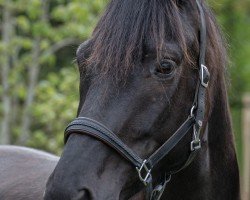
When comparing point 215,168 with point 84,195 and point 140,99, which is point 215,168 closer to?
point 140,99

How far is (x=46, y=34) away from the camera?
23.7 feet

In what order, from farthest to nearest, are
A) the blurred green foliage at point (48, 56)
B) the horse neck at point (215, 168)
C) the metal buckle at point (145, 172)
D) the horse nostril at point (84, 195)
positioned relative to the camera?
1. the blurred green foliage at point (48, 56)
2. the horse neck at point (215, 168)
3. the metal buckle at point (145, 172)
4. the horse nostril at point (84, 195)

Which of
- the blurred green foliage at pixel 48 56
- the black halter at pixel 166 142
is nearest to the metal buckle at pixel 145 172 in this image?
the black halter at pixel 166 142

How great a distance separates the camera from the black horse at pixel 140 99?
9.06 ft

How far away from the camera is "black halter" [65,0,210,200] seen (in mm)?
2783

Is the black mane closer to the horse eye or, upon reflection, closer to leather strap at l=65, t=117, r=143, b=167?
the horse eye

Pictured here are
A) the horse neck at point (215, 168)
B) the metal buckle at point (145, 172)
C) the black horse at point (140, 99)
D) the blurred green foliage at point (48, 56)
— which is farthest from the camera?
the blurred green foliage at point (48, 56)

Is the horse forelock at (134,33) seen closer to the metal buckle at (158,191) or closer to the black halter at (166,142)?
the black halter at (166,142)

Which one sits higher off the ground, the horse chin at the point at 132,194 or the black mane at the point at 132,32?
the black mane at the point at 132,32

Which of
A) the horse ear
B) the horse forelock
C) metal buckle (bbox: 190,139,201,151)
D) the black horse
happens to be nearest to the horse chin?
the black horse

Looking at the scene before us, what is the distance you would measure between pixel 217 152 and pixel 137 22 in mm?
885

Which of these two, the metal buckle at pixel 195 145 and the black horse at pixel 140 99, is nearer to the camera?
the black horse at pixel 140 99

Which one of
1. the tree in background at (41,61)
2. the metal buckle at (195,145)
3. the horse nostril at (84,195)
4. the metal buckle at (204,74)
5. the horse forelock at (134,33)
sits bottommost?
the tree in background at (41,61)

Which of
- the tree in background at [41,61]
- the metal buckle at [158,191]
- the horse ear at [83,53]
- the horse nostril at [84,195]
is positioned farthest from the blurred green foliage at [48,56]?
the horse nostril at [84,195]
